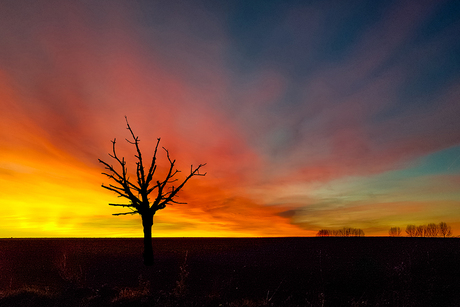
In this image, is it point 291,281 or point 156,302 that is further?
point 291,281

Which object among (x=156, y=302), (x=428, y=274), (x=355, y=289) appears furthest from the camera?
(x=428, y=274)

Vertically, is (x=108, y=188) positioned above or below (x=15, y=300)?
above

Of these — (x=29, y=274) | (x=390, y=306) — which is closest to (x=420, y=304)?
(x=390, y=306)

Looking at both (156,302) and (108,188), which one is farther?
(108,188)

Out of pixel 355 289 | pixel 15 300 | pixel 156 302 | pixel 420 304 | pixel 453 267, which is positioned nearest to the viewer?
pixel 156 302

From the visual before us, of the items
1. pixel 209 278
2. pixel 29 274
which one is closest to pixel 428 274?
pixel 209 278

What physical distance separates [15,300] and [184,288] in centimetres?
644

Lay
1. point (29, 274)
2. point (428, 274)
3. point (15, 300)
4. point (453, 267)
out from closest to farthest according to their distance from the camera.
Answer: point (15, 300), point (428, 274), point (453, 267), point (29, 274)

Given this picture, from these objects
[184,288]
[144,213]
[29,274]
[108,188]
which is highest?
[108,188]

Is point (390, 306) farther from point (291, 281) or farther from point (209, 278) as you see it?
point (209, 278)

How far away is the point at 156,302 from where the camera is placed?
1048cm

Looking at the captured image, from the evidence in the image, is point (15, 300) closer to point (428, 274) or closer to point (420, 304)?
point (420, 304)

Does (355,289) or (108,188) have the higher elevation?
(108,188)

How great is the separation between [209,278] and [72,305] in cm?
1270
